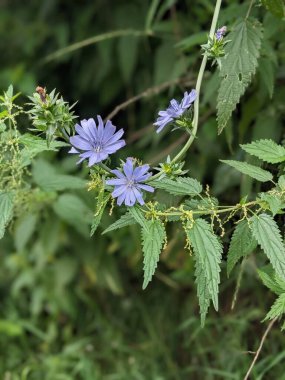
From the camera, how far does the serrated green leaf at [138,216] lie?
5.25 ft

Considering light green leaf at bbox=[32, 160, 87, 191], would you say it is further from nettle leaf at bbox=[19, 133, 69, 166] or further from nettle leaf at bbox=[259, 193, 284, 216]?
nettle leaf at bbox=[259, 193, 284, 216]

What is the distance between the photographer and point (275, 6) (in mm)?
2006

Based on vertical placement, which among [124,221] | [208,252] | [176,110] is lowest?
[208,252]

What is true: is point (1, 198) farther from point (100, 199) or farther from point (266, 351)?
point (266, 351)

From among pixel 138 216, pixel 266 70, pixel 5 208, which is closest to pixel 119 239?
pixel 266 70

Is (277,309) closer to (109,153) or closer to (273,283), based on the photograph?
(273,283)

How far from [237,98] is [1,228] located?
2.17 ft

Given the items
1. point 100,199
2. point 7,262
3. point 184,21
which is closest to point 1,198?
point 100,199

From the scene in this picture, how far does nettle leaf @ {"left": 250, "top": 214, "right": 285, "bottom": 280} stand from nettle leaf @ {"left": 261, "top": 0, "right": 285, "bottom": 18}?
653mm

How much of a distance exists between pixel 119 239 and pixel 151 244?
179 cm

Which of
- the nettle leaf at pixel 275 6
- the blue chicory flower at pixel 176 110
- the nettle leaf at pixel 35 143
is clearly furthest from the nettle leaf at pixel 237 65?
the nettle leaf at pixel 35 143

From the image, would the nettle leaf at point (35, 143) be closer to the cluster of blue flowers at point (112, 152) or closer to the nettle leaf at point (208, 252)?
the cluster of blue flowers at point (112, 152)

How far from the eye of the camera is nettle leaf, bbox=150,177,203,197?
Result: 1.67m

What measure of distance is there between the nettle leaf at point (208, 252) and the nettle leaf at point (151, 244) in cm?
7
